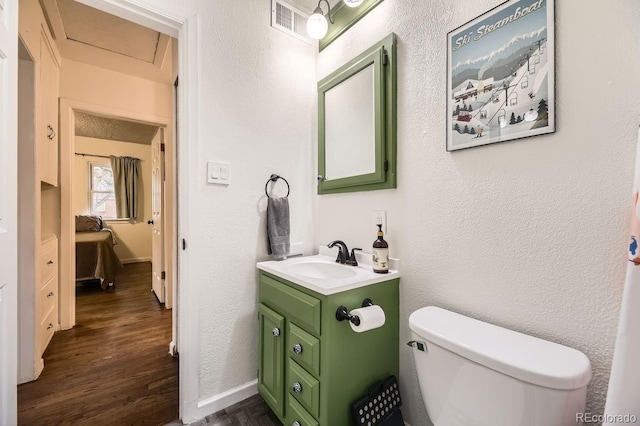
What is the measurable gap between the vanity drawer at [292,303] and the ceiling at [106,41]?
221cm

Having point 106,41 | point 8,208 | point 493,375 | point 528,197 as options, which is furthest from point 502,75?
point 106,41

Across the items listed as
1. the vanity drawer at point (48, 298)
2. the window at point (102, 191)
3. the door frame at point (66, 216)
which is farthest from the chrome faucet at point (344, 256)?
the window at point (102, 191)

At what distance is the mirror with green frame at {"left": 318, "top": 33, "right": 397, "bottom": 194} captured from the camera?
1313mm

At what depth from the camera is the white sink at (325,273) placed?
3.61 ft

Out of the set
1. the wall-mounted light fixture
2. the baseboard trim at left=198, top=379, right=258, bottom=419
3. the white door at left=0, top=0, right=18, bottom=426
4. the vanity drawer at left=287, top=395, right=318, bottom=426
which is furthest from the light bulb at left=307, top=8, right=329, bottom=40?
the baseboard trim at left=198, top=379, right=258, bottom=419

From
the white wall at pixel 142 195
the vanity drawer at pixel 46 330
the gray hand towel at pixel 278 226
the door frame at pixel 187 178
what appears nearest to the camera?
the door frame at pixel 187 178

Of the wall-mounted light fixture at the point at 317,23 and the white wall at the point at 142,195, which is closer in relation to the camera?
the wall-mounted light fixture at the point at 317,23

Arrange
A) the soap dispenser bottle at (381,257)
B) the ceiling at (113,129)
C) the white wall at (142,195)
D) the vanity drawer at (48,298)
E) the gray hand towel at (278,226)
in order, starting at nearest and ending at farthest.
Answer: the soap dispenser bottle at (381,257)
the gray hand towel at (278,226)
the vanity drawer at (48,298)
the ceiling at (113,129)
the white wall at (142,195)

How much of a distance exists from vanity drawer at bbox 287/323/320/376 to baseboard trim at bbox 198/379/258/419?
0.52 meters

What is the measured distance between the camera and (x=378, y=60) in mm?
1325

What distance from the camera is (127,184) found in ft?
17.3

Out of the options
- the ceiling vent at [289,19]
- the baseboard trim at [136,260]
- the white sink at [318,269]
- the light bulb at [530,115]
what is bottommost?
the baseboard trim at [136,260]

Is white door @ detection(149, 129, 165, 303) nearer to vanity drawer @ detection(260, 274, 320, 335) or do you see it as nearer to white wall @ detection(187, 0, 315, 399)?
white wall @ detection(187, 0, 315, 399)

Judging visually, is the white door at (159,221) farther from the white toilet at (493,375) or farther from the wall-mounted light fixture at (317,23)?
the white toilet at (493,375)
